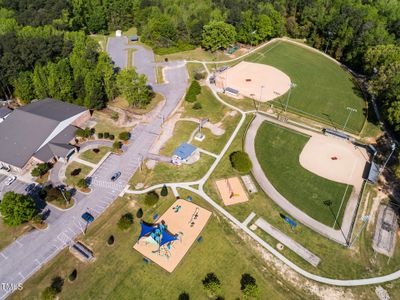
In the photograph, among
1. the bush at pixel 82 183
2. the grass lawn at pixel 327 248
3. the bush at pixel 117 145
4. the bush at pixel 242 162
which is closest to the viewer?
the grass lawn at pixel 327 248

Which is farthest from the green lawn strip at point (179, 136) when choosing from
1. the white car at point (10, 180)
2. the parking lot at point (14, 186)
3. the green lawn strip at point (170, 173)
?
the white car at point (10, 180)

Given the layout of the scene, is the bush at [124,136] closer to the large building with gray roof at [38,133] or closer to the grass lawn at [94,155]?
the grass lawn at [94,155]

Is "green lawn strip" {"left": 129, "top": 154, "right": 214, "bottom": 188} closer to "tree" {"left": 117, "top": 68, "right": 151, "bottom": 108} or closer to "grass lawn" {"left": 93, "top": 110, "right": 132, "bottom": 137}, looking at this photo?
"grass lawn" {"left": 93, "top": 110, "right": 132, "bottom": 137}

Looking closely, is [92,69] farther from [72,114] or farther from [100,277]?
[100,277]

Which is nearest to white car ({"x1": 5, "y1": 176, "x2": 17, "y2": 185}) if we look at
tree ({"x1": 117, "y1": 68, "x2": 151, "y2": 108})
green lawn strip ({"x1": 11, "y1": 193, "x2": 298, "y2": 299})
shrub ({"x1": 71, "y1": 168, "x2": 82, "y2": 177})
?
shrub ({"x1": 71, "y1": 168, "x2": 82, "y2": 177})

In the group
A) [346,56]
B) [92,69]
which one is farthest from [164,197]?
[346,56]

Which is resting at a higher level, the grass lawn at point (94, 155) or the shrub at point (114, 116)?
the shrub at point (114, 116)

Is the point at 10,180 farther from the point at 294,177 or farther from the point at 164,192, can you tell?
the point at 294,177
